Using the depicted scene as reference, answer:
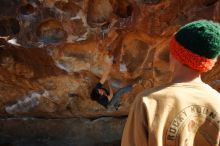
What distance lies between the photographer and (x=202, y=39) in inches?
76.1

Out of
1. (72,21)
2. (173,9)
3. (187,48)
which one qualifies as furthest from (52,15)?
(187,48)

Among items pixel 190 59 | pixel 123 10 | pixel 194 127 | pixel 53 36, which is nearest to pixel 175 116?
pixel 194 127

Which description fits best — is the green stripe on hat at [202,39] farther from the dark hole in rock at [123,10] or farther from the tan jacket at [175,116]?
the dark hole in rock at [123,10]

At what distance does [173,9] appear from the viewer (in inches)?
150

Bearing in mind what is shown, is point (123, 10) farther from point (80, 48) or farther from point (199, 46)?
point (199, 46)

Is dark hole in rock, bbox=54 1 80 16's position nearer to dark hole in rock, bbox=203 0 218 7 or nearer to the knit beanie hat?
dark hole in rock, bbox=203 0 218 7

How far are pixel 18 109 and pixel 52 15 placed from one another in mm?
1008

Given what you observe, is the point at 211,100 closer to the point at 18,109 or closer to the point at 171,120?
the point at 171,120

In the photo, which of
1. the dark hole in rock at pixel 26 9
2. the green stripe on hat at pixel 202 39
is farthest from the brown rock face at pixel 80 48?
the green stripe on hat at pixel 202 39

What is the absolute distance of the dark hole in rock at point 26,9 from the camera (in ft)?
12.7

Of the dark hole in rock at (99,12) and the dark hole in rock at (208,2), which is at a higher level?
the dark hole in rock at (208,2)

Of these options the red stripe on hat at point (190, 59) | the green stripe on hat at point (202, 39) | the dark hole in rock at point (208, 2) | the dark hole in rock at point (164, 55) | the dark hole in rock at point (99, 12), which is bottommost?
the dark hole in rock at point (164, 55)

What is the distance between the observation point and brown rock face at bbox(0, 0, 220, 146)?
12.6 ft

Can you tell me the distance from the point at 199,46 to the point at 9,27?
2360mm
